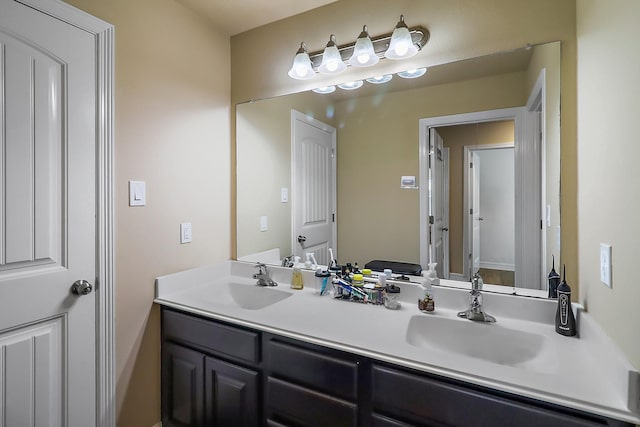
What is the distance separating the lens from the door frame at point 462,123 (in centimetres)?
137

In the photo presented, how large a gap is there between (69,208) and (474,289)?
1662 millimetres

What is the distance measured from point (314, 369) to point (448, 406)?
442 millimetres

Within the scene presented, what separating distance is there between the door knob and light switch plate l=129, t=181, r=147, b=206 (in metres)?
0.38

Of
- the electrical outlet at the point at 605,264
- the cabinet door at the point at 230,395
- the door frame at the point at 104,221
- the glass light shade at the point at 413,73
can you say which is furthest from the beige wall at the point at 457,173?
the door frame at the point at 104,221

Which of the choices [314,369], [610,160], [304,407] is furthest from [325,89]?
[304,407]

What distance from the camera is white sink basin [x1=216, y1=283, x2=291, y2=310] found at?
172 cm

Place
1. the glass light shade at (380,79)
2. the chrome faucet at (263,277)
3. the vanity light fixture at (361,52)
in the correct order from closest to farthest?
the vanity light fixture at (361,52) → the glass light shade at (380,79) → the chrome faucet at (263,277)

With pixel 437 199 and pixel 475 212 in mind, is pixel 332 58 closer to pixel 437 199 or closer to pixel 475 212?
pixel 437 199

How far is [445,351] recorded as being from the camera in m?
1.24

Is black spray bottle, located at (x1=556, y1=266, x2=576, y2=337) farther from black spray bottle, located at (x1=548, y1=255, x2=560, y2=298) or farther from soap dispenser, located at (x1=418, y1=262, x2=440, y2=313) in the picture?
soap dispenser, located at (x1=418, y1=262, x2=440, y2=313)

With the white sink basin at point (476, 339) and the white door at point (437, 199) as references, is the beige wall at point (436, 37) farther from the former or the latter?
the white sink basin at point (476, 339)

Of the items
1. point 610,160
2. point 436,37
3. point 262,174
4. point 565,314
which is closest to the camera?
point 610,160

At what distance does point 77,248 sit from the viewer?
1315 millimetres

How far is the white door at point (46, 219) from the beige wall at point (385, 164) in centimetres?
117
